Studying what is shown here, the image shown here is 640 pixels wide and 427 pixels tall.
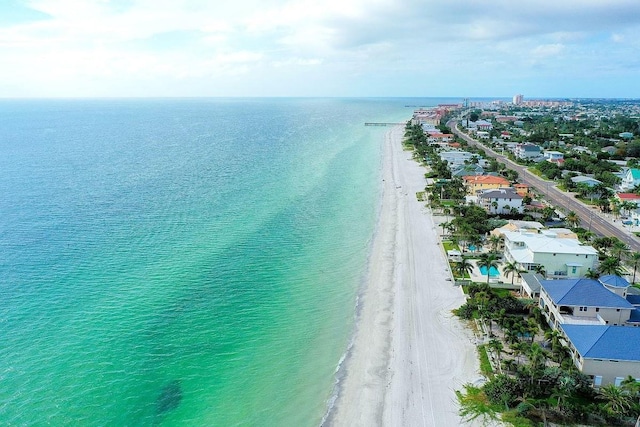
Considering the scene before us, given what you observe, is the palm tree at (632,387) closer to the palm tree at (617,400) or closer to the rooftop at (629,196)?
the palm tree at (617,400)

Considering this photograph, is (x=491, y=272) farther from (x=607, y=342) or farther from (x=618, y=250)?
(x=607, y=342)

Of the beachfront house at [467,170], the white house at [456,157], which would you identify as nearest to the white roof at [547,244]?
the beachfront house at [467,170]

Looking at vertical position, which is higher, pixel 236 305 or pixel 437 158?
pixel 437 158

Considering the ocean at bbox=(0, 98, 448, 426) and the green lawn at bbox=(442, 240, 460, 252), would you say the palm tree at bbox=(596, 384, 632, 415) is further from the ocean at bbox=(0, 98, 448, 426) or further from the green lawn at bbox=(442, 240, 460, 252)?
the green lawn at bbox=(442, 240, 460, 252)

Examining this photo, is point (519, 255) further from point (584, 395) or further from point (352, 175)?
point (352, 175)

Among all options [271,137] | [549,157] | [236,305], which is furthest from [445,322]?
[271,137]

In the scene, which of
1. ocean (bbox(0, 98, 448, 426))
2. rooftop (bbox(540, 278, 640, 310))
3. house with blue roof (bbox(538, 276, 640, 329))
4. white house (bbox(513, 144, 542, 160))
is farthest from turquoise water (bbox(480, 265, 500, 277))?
white house (bbox(513, 144, 542, 160))
